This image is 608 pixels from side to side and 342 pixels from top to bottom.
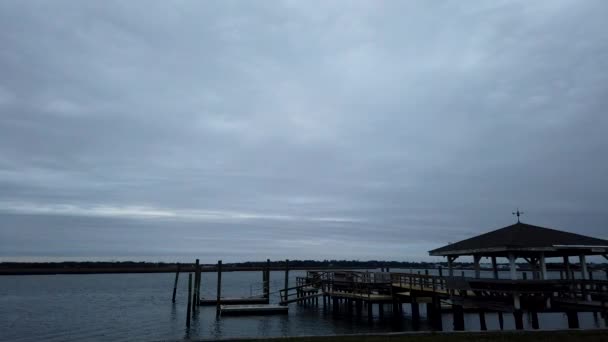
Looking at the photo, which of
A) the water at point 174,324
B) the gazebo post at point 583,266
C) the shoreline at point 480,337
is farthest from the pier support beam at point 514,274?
the water at point 174,324

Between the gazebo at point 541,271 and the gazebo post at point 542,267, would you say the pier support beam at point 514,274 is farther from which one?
the gazebo post at point 542,267

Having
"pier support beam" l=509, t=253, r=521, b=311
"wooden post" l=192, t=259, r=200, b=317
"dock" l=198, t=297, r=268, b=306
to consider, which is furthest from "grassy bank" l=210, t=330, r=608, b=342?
"dock" l=198, t=297, r=268, b=306

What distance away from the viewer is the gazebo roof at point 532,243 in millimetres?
20328

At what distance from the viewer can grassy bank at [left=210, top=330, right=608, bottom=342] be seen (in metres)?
13.8

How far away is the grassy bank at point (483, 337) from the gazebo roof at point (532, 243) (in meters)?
5.58

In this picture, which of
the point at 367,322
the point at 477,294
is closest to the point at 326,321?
the point at 367,322

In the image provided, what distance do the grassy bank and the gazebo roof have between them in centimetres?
558

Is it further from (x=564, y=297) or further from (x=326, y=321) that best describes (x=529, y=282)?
(x=326, y=321)

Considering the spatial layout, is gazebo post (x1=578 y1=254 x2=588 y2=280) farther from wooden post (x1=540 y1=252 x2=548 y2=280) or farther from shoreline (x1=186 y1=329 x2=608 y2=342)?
shoreline (x1=186 y1=329 x2=608 y2=342)

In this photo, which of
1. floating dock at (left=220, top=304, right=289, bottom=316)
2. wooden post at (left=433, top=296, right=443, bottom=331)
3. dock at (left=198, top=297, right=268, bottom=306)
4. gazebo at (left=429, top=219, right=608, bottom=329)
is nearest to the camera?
gazebo at (left=429, top=219, right=608, bottom=329)

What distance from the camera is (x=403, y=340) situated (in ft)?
45.8

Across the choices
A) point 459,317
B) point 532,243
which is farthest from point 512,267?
point 459,317

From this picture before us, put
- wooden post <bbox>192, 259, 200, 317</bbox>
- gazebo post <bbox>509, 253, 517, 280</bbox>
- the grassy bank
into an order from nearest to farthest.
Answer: the grassy bank
gazebo post <bbox>509, 253, 517, 280</bbox>
wooden post <bbox>192, 259, 200, 317</bbox>

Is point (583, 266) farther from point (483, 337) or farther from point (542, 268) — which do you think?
point (483, 337)
